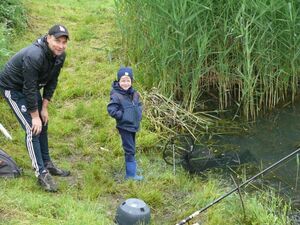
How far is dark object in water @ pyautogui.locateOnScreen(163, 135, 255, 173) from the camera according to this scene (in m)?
5.40

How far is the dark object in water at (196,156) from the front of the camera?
5.40 meters

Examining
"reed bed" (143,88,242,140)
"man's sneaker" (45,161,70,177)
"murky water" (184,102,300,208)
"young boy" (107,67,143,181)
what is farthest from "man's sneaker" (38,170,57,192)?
"reed bed" (143,88,242,140)

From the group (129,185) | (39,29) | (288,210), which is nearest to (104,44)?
(39,29)

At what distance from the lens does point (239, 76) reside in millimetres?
6391

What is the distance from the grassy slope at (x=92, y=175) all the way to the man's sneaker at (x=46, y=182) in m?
0.06

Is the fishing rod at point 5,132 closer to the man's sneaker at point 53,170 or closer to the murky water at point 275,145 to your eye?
the man's sneaker at point 53,170

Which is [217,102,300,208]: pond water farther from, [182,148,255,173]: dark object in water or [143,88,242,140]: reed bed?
[143,88,242,140]: reed bed

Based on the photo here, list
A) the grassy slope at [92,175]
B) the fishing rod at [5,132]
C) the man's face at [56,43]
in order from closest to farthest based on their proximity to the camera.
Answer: the grassy slope at [92,175] → the man's face at [56,43] → the fishing rod at [5,132]

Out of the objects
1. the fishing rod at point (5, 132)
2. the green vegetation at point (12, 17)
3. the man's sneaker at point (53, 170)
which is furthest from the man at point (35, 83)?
the green vegetation at point (12, 17)

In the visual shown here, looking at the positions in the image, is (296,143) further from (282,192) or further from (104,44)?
(104,44)

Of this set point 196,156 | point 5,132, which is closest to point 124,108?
point 196,156

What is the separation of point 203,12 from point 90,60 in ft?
8.40

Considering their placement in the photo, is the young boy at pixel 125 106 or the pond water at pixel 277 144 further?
the pond water at pixel 277 144

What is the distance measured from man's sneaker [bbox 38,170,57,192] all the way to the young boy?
79 centimetres
